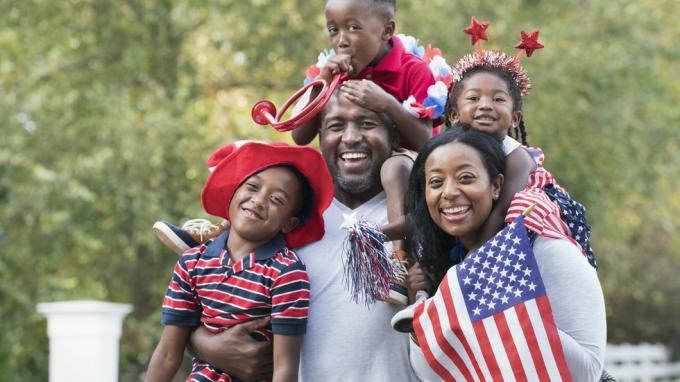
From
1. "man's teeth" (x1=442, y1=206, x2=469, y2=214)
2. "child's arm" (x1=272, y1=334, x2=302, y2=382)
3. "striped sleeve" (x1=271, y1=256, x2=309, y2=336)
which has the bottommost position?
"child's arm" (x1=272, y1=334, x2=302, y2=382)

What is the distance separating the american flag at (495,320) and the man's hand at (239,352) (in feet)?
2.29

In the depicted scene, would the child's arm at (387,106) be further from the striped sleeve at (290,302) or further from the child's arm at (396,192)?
the striped sleeve at (290,302)

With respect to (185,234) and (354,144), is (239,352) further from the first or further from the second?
(354,144)

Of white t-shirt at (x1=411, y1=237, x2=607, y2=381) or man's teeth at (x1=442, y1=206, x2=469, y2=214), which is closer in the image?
white t-shirt at (x1=411, y1=237, x2=607, y2=381)

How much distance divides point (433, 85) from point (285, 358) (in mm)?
1290

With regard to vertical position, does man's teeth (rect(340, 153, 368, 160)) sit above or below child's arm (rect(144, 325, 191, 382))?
above

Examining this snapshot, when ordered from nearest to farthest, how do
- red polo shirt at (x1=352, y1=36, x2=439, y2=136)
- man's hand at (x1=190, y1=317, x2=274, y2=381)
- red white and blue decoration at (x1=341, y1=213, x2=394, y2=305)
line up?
red white and blue decoration at (x1=341, y1=213, x2=394, y2=305), man's hand at (x1=190, y1=317, x2=274, y2=381), red polo shirt at (x1=352, y1=36, x2=439, y2=136)

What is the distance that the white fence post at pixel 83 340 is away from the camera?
737 cm

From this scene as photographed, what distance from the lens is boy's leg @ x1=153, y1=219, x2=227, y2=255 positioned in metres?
4.39

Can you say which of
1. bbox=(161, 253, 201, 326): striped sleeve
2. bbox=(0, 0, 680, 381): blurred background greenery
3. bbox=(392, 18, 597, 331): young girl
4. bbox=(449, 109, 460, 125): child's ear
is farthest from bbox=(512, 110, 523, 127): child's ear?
bbox=(0, 0, 680, 381): blurred background greenery

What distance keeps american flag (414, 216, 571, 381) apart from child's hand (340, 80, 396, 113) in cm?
91

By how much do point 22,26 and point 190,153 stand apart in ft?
9.52

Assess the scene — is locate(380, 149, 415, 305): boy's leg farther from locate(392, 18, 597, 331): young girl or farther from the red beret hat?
the red beret hat

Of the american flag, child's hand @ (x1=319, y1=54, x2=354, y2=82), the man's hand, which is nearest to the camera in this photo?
the american flag
